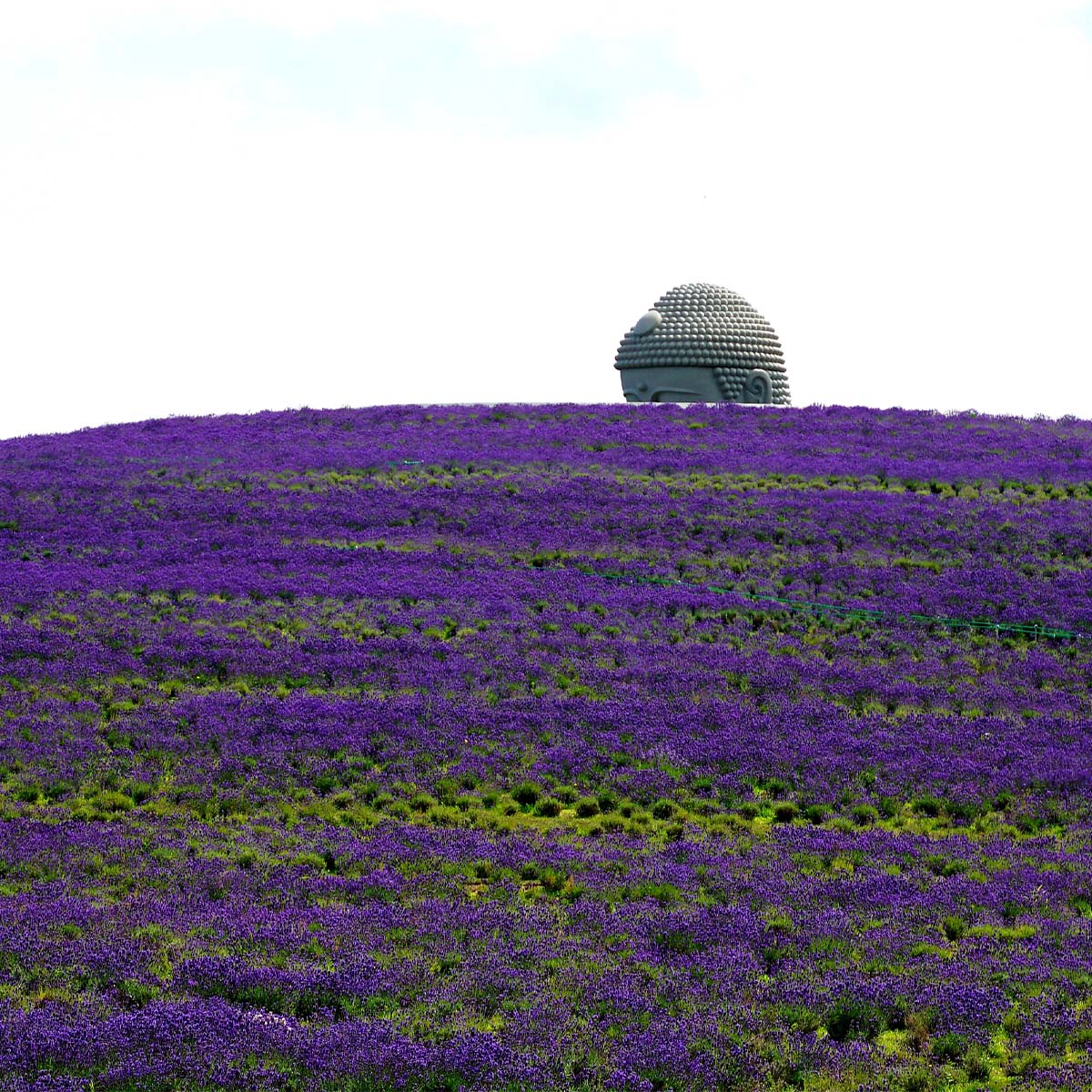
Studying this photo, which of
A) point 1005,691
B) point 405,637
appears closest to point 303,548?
point 405,637

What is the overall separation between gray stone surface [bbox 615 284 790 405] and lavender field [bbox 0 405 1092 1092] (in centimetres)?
1252

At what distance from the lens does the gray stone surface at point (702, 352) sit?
55469 mm

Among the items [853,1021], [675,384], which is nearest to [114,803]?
[853,1021]

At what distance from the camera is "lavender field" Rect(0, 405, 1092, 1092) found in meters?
14.0

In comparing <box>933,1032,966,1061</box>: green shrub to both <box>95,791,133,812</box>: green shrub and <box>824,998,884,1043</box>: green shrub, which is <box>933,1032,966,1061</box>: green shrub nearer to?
<box>824,998,884,1043</box>: green shrub

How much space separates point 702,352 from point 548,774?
35.6 m

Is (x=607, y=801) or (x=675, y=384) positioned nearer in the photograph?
(x=607, y=801)

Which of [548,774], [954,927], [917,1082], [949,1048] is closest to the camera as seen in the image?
[917,1082]

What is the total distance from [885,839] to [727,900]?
11.8 ft

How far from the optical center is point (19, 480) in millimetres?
41719

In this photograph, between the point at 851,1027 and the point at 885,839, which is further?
the point at 885,839

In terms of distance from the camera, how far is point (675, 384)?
55.8 m

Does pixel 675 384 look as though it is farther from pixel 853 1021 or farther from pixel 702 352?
pixel 853 1021

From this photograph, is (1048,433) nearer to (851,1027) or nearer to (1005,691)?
(1005,691)
